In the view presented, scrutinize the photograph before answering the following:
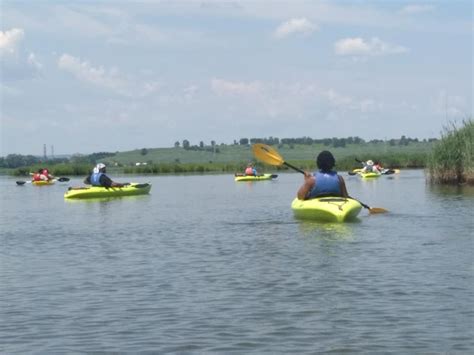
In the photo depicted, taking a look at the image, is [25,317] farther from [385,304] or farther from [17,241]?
[17,241]

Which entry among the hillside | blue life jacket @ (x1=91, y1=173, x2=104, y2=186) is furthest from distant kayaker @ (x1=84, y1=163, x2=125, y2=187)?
the hillside

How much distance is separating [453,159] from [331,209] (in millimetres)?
14800

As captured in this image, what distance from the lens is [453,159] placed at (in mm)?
31594

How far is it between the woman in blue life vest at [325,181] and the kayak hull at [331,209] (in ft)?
0.64

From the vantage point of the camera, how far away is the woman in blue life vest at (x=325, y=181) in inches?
A: 731

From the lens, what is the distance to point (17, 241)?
1673cm

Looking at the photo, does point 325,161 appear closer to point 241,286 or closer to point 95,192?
point 241,286

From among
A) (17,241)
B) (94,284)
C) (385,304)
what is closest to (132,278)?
(94,284)

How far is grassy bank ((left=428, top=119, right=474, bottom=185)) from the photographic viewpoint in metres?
30.2

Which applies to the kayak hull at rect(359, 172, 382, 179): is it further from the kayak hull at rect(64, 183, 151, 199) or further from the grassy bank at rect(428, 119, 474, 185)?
the kayak hull at rect(64, 183, 151, 199)

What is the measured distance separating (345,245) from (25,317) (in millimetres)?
6763

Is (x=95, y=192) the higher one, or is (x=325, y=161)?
(x=325, y=161)

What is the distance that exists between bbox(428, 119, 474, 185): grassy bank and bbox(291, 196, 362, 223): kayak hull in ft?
41.6

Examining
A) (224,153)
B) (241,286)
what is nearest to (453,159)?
(241,286)
